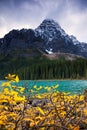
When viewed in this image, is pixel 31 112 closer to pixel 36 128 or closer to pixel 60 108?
pixel 60 108

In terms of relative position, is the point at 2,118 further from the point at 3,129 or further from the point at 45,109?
the point at 45,109

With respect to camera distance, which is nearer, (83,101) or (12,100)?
(12,100)

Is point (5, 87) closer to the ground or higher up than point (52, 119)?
higher up

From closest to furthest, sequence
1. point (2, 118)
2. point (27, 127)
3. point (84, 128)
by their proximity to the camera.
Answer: point (2, 118), point (27, 127), point (84, 128)

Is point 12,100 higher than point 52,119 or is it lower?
higher

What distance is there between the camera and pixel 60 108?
389 inches

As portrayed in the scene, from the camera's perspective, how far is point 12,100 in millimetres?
Result: 8586

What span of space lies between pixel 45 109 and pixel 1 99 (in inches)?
105

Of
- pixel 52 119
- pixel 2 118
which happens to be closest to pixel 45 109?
pixel 52 119

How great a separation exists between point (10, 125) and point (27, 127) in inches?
24.1

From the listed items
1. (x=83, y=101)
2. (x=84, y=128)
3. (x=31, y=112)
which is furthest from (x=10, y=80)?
(x=84, y=128)

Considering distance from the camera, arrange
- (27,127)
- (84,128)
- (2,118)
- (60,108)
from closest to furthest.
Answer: (2,118) → (27,127) → (60,108) → (84,128)

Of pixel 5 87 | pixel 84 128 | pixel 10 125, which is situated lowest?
pixel 84 128

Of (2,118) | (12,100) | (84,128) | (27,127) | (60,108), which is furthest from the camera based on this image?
(84,128)
